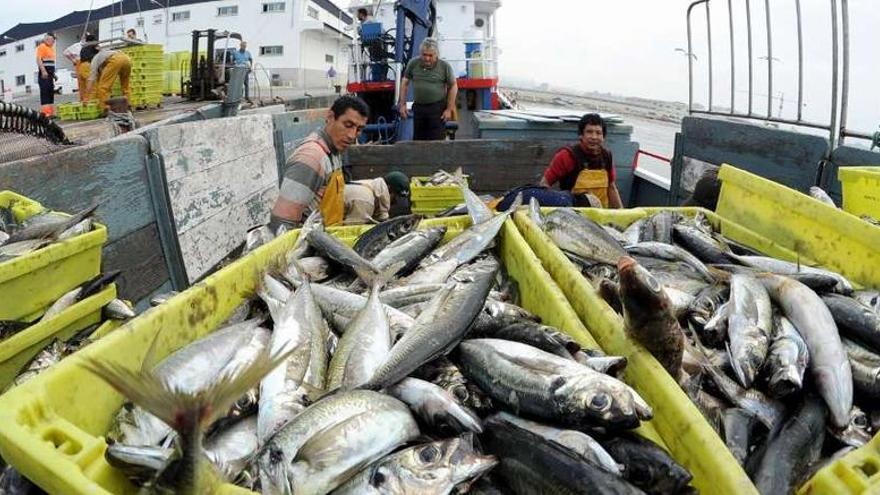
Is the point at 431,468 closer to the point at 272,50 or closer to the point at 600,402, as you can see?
the point at 600,402

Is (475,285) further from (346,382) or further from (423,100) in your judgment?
(423,100)

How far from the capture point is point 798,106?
5.14 m

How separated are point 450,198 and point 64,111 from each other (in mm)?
11000

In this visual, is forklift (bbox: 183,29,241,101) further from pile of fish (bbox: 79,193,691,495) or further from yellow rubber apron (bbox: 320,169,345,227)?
pile of fish (bbox: 79,193,691,495)

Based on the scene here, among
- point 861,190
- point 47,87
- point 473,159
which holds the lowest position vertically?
point 861,190

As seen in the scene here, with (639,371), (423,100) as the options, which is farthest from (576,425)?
(423,100)

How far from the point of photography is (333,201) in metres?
4.75

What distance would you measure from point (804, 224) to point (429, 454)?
2.72 meters

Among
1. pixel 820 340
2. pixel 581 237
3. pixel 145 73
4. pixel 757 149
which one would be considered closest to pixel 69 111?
pixel 145 73

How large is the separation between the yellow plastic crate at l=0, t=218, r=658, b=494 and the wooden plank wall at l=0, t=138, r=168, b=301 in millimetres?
1662

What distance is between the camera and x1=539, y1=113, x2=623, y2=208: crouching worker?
17.9 ft

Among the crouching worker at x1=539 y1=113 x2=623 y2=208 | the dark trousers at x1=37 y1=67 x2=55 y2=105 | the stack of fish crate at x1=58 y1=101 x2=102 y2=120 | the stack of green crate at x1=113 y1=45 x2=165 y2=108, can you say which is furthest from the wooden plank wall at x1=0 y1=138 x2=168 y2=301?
the dark trousers at x1=37 y1=67 x2=55 y2=105

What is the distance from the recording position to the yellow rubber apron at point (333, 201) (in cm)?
463

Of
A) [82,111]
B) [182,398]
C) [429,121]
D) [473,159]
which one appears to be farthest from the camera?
[82,111]
